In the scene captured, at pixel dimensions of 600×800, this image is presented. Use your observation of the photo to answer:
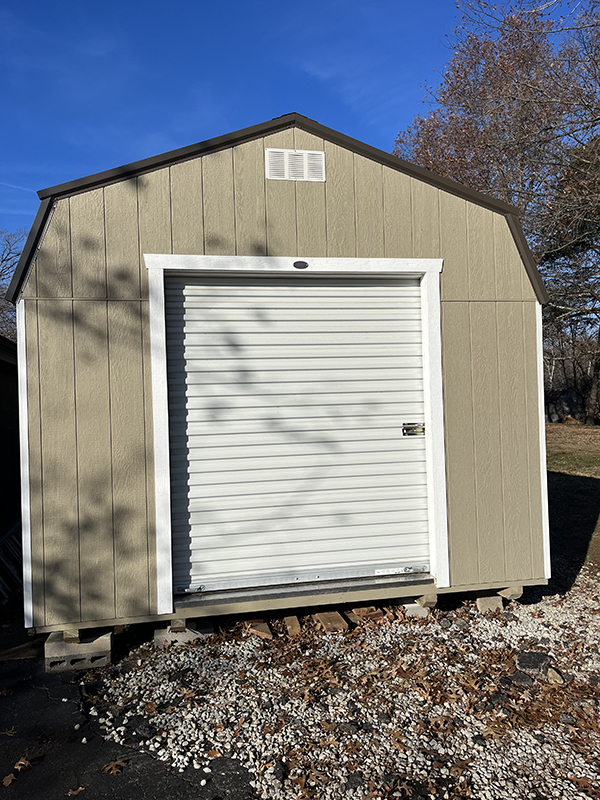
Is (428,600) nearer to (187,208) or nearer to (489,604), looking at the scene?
(489,604)

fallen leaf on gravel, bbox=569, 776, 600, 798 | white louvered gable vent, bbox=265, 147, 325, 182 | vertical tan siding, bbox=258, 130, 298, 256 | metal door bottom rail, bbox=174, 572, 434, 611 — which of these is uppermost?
white louvered gable vent, bbox=265, 147, 325, 182

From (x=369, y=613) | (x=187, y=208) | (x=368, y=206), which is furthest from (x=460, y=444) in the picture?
(x=187, y=208)

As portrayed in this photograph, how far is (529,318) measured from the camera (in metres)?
4.49

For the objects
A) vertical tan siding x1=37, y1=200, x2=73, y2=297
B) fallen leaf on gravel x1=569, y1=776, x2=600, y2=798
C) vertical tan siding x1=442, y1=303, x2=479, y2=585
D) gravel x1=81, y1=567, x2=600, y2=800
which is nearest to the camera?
fallen leaf on gravel x1=569, y1=776, x2=600, y2=798

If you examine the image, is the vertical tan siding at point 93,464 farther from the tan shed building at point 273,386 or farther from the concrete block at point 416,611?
the concrete block at point 416,611

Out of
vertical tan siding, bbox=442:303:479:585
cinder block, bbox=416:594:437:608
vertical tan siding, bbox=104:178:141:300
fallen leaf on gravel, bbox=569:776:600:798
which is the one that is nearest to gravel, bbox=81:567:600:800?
fallen leaf on gravel, bbox=569:776:600:798

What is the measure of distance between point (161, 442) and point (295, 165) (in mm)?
2336

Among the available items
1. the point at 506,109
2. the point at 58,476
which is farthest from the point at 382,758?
the point at 506,109

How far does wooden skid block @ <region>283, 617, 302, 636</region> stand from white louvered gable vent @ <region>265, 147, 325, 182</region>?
3418mm

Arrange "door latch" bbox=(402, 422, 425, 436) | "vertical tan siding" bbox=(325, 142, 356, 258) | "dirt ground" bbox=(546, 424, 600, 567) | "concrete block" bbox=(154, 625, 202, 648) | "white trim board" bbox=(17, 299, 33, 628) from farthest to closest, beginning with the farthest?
"dirt ground" bbox=(546, 424, 600, 567)
"door latch" bbox=(402, 422, 425, 436)
"vertical tan siding" bbox=(325, 142, 356, 258)
"concrete block" bbox=(154, 625, 202, 648)
"white trim board" bbox=(17, 299, 33, 628)

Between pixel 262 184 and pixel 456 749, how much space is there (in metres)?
3.83

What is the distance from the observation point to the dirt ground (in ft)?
20.6

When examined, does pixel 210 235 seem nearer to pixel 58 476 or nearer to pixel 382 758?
pixel 58 476

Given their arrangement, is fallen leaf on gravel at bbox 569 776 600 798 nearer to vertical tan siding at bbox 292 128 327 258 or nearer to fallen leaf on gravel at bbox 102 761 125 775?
fallen leaf on gravel at bbox 102 761 125 775
